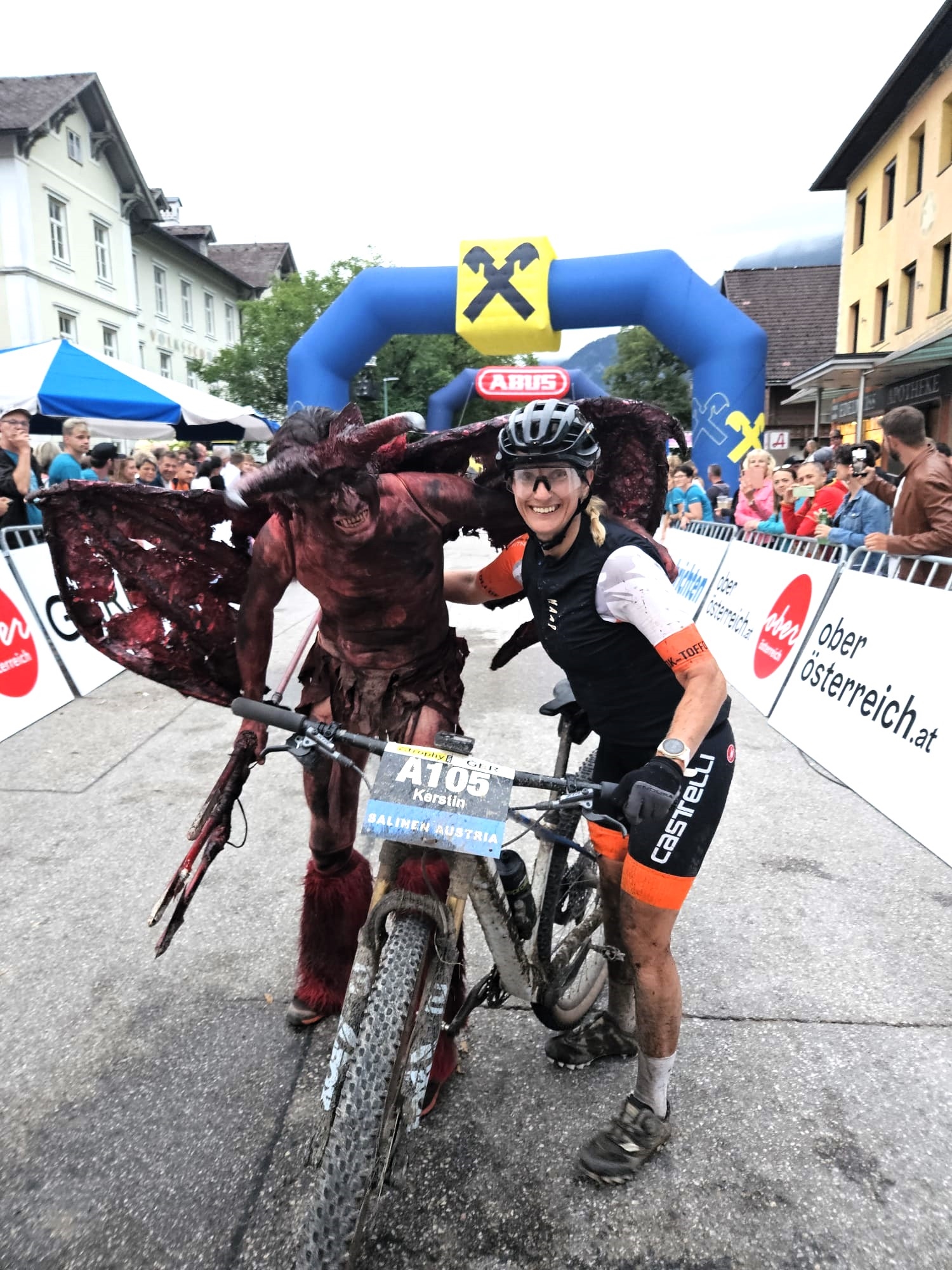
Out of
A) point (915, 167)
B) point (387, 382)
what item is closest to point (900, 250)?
point (915, 167)

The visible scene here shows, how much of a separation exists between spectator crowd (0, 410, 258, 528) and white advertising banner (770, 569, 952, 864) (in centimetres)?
333

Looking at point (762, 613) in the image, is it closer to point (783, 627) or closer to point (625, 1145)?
point (783, 627)

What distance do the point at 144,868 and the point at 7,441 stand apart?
15.2 feet

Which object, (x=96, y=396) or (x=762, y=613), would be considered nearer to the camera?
(x=762, y=613)

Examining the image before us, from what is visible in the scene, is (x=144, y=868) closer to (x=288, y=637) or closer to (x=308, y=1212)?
(x=308, y=1212)

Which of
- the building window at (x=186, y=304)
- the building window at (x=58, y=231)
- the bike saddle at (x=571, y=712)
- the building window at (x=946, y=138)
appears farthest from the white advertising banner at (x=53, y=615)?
the building window at (x=186, y=304)

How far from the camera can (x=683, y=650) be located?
6.82ft

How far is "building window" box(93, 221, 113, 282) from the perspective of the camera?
29453 millimetres

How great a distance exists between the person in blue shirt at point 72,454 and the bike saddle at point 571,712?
675 centimetres

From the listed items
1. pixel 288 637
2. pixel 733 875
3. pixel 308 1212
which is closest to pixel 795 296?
pixel 288 637

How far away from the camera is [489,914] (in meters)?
2.13

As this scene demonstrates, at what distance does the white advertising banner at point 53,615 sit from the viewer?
638 centimetres

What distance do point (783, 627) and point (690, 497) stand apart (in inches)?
213

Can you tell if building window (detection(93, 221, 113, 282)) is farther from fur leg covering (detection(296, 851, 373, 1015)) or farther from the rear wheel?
the rear wheel
